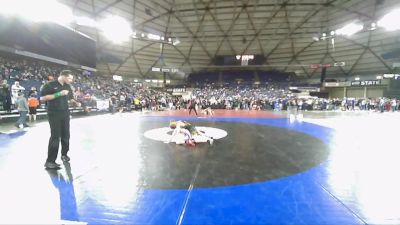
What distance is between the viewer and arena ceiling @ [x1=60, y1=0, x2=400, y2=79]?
2259 cm

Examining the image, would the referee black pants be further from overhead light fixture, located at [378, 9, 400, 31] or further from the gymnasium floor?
overhead light fixture, located at [378, 9, 400, 31]

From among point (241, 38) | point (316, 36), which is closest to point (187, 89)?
point (241, 38)

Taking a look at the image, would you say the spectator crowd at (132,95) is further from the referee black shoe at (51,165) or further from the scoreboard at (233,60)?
the referee black shoe at (51,165)

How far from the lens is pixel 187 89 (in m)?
39.9

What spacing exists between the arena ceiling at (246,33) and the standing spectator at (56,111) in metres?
20.9

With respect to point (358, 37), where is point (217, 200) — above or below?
below

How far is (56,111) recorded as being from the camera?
13.2ft

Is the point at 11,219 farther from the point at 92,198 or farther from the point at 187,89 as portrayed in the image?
the point at 187,89

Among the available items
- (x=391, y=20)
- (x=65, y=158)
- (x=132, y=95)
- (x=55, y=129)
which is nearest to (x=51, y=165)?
(x=65, y=158)

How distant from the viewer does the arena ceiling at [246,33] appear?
22.6 m

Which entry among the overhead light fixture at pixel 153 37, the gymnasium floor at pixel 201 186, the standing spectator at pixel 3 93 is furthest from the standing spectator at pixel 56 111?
the overhead light fixture at pixel 153 37

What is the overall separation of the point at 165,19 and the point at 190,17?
10.3ft

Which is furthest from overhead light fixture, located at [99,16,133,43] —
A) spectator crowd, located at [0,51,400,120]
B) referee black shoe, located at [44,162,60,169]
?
referee black shoe, located at [44,162,60,169]

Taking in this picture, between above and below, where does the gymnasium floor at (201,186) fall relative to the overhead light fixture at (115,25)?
below
